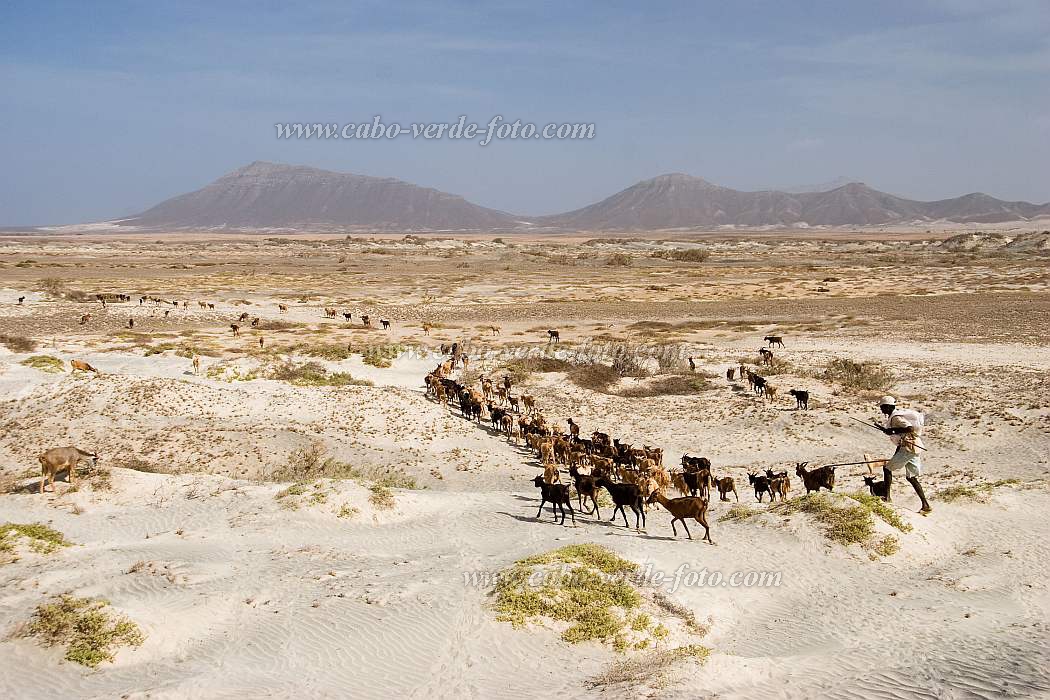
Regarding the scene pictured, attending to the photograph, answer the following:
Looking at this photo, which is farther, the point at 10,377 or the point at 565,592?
the point at 10,377

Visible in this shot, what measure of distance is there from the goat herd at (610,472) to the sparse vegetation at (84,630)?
7292 mm

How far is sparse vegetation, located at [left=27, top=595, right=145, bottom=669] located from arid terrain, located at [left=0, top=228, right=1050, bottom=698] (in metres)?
0.18

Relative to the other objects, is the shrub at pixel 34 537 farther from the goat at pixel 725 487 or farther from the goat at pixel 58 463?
the goat at pixel 725 487

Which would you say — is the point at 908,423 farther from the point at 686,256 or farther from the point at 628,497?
the point at 686,256

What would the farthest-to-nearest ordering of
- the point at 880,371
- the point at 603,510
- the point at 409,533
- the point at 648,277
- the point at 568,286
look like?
the point at 648,277
the point at 568,286
the point at 880,371
the point at 603,510
the point at 409,533

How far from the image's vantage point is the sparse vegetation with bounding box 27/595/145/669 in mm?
8750

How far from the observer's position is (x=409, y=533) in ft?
44.2

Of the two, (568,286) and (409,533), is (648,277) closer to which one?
(568,286)

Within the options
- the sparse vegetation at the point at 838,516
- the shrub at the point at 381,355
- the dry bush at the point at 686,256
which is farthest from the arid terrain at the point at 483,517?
the dry bush at the point at 686,256

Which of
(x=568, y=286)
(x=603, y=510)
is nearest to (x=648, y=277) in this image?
(x=568, y=286)

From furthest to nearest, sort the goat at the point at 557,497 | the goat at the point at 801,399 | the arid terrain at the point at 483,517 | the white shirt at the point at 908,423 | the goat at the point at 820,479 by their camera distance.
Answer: the goat at the point at 801,399 < the goat at the point at 820,479 < the goat at the point at 557,497 < the white shirt at the point at 908,423 < the arid terrain at the point at 483,517

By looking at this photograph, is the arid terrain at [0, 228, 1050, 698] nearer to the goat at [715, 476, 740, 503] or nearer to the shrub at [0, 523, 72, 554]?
the shrub at [0, 523, 72, 554]

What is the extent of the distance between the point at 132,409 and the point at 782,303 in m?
46.4

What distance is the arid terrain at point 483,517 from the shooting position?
8.62m
